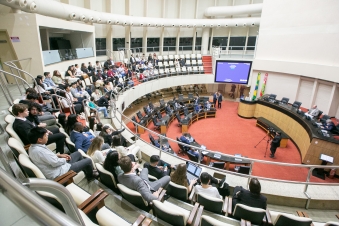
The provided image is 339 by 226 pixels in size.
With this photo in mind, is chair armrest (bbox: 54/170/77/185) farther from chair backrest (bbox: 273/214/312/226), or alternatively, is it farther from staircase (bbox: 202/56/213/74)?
staircase (bbox: 202/56/213/74)

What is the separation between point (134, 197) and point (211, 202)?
1289 millimetres

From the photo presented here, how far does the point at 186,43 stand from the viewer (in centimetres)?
2139

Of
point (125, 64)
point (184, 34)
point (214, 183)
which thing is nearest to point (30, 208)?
point (214, 183)

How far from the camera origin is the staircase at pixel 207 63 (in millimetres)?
18611

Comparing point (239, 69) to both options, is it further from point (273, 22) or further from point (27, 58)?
point (27, 58)

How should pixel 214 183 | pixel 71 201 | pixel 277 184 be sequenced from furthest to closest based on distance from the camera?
pixel 277 184 → pixel 214 183 → pixel 71 201

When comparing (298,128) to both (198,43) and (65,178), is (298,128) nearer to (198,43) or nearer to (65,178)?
(65,178)

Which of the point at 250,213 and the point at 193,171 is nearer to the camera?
the point at 250,213

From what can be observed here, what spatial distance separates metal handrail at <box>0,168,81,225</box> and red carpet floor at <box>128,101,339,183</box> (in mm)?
8048

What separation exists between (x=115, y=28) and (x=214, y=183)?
16548 millimetres

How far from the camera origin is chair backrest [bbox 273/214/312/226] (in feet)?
9.35

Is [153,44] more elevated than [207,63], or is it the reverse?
[153,44]

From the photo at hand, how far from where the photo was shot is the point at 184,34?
2092cm

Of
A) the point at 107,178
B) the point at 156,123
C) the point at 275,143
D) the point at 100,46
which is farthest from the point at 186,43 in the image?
the point at 107,178
